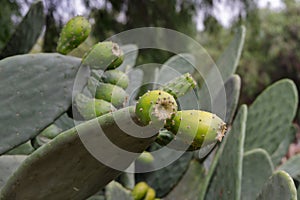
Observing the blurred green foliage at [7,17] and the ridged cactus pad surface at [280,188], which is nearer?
the ridged cactus pad surface at [280,188]

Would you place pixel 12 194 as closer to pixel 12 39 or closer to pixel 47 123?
pixel 47 123

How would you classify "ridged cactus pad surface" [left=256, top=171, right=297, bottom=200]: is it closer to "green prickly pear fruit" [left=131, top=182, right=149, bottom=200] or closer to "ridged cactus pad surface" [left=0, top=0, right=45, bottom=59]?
"green prickly pear fruit" [left=131, top=182, right=149, bottom=200]

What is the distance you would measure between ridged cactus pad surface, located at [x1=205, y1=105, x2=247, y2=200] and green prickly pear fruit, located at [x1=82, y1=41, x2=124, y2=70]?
260mm

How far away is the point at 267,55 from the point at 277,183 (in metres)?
9.72

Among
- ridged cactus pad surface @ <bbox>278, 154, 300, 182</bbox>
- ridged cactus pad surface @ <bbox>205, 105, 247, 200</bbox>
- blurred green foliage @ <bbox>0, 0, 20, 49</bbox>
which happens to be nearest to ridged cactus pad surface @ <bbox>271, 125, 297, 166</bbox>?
ridged cactus pad surface @ <bbox>278, 154, 300, 182</bbox>

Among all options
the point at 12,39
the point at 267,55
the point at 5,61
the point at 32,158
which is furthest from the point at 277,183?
the point at 267,55

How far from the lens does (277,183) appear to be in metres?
0.69

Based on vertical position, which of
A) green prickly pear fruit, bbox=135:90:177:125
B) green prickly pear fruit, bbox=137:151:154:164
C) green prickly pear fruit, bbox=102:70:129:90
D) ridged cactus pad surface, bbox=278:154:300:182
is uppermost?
green prickly pear fruit, bbox=135:90:177:125

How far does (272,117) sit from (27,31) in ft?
2.26

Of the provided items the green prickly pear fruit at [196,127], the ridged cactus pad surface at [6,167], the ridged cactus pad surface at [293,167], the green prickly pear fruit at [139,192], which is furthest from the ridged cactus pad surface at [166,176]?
the green prickly pear fruit at [196,127]

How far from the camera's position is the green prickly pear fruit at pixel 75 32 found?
85cm

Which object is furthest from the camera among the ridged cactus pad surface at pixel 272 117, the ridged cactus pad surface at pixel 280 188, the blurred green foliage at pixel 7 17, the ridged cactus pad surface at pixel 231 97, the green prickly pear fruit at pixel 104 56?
the blurred green foliage at pixel 7 17

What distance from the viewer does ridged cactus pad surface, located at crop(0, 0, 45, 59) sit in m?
1.18

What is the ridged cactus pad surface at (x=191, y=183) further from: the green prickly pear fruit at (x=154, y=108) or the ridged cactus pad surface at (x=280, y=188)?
the green prickly pear fruit at (x=154, y=108)
